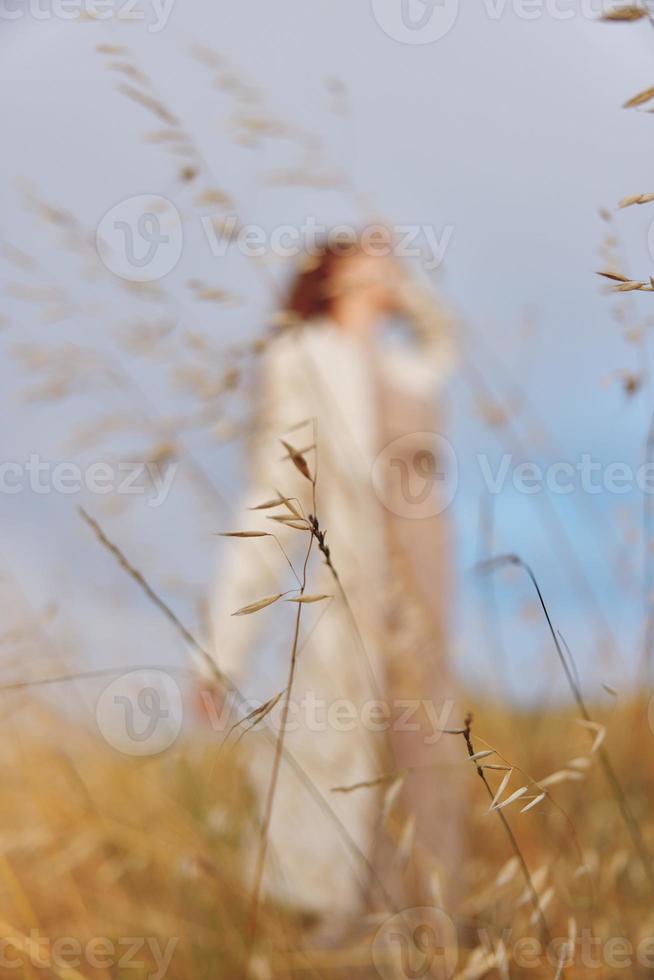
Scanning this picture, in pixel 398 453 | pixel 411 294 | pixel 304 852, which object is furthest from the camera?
pixel 398 453

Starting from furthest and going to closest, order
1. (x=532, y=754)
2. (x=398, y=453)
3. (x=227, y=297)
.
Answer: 1. (x=398, y=453)
2. (x=532, y=754)
3. (x=227, y=297)

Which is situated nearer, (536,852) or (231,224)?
(231,224)

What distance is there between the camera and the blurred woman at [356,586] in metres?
1.05

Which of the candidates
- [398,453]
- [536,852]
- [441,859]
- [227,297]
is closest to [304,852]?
[441,859]

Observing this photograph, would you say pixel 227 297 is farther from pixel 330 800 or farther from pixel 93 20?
pixel 330 800

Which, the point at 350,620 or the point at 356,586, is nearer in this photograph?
the point at 350,620

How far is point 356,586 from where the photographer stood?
1169mm

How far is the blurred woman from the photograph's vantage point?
105 centimetres

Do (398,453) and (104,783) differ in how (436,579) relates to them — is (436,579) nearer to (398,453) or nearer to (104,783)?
(398,453)

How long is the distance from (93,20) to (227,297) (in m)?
0.26

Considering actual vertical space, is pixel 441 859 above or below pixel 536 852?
below

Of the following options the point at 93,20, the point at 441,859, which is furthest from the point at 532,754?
the point at 93,20

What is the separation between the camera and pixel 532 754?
1219 mm

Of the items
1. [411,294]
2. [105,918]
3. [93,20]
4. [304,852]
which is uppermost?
[93,20]
